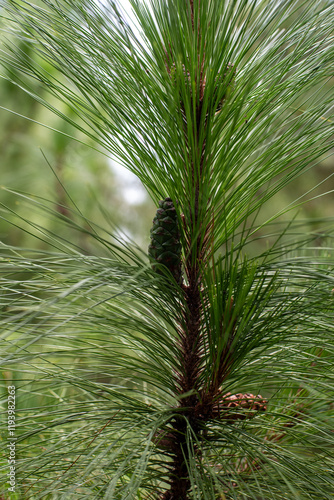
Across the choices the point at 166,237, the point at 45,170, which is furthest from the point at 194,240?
the point at 45,170

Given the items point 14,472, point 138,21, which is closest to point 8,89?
point 138,21

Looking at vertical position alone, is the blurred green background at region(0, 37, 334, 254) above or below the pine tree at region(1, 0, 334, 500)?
above

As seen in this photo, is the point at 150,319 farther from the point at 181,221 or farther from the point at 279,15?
the point at 279,15

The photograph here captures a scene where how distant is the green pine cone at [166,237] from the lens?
19.0 inches

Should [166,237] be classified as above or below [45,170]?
below

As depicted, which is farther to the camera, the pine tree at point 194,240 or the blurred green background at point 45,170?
the blurred green background at point 45,170

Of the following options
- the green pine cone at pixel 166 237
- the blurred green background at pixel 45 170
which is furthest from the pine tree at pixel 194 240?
the blurred green background at pixel 45 170

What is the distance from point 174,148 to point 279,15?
195 millimetres

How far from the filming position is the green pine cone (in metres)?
0.48

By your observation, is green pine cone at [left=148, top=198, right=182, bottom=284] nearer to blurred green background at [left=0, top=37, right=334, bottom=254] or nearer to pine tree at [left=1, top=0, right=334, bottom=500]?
pine tree at [left=1, top=0, right=334, bottom=500]

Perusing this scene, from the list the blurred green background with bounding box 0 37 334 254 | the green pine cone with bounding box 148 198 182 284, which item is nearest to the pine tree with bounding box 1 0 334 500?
the green pine cone with bounding box 148 198 182 284

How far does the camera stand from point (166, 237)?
0.48m

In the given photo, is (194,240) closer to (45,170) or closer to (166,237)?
(166,237)

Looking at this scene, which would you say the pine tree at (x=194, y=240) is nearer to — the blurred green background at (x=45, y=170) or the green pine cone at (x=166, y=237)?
the green pine cone at (x=166, y=237)
